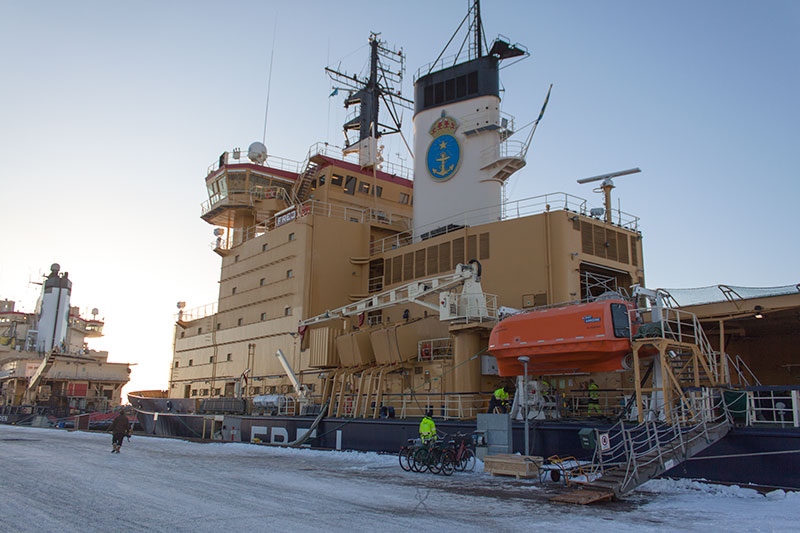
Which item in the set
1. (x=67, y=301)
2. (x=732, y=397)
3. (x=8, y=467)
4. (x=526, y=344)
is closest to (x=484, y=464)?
(x=526, y=344)

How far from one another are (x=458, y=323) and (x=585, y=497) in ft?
25.8

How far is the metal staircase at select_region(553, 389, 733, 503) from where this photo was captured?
9.73 metres

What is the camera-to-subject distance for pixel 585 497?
897cm

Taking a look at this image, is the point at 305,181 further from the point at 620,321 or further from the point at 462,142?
the point at 620,321

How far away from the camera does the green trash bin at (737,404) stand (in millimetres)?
11711

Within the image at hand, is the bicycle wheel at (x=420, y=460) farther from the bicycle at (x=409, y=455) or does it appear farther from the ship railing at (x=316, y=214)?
the ship railing at (x=316, y=214)

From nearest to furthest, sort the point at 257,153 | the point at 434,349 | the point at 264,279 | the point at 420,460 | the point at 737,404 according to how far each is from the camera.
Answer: the point at 737,404 < the point at 420,460 < the point at 434,349 < the point at 264,279 < the point at 257,153

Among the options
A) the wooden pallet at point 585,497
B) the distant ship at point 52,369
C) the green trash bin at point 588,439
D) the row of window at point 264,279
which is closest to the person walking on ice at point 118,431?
the row of window at point 264,279

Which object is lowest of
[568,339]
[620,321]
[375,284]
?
[568,339]

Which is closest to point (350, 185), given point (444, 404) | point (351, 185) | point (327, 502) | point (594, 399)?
point (351, 185)

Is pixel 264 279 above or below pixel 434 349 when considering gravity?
above

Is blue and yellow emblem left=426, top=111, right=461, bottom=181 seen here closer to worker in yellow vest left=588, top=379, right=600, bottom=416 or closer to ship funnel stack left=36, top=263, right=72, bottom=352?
worker in yellow vest left=588, top=379, right=600, bottom=416

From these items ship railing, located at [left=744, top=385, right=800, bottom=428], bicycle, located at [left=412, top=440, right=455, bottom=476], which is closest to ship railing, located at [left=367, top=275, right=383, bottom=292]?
bicycle, located at [left=412, top=440, right=455, bottom=476]

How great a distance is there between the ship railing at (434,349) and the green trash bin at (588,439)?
581cm
